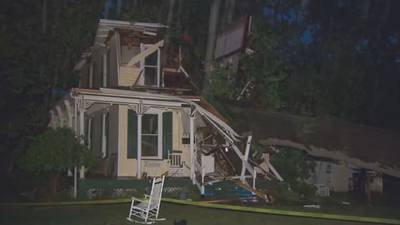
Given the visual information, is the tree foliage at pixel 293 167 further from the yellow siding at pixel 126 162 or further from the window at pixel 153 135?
the window at pixel 153 135

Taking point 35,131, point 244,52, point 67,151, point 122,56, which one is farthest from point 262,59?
point 35,131

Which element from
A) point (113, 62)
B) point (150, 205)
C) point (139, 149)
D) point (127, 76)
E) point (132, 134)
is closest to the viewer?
point (150, 205)

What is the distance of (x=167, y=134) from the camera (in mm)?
18344

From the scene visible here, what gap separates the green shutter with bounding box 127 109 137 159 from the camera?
18.0m

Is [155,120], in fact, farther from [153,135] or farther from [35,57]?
[35,57]

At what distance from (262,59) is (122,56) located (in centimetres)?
460

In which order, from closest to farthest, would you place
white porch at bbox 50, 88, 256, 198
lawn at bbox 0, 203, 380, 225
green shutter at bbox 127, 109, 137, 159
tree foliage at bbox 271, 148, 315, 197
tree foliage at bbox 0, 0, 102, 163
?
lawn at bbox 0, 203, 380, 225
white porch at bbox 50, 88, 256, 198
green shutter at bbox 127, 109, 137, 159
tree foliage at bbox 271, 148, 315, 197
tree foliage at bbox 0, 0, 102, 163

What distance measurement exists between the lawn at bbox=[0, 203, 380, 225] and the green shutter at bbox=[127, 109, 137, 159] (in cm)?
329

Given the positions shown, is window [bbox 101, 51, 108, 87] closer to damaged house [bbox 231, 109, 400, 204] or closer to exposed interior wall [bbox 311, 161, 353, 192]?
damaged house [bbox 231, 109, 400, 204]

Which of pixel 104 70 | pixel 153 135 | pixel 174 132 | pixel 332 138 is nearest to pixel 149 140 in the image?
pixel 153 135

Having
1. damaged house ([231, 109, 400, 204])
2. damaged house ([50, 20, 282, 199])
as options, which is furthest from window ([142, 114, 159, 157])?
Answer: damaged house ([231, 109, 400, 204])

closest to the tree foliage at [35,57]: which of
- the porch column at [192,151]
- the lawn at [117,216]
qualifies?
the porch column at [192,151]

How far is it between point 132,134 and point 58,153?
2.81 meters

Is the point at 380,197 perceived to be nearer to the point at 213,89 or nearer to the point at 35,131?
the point at 213,89
